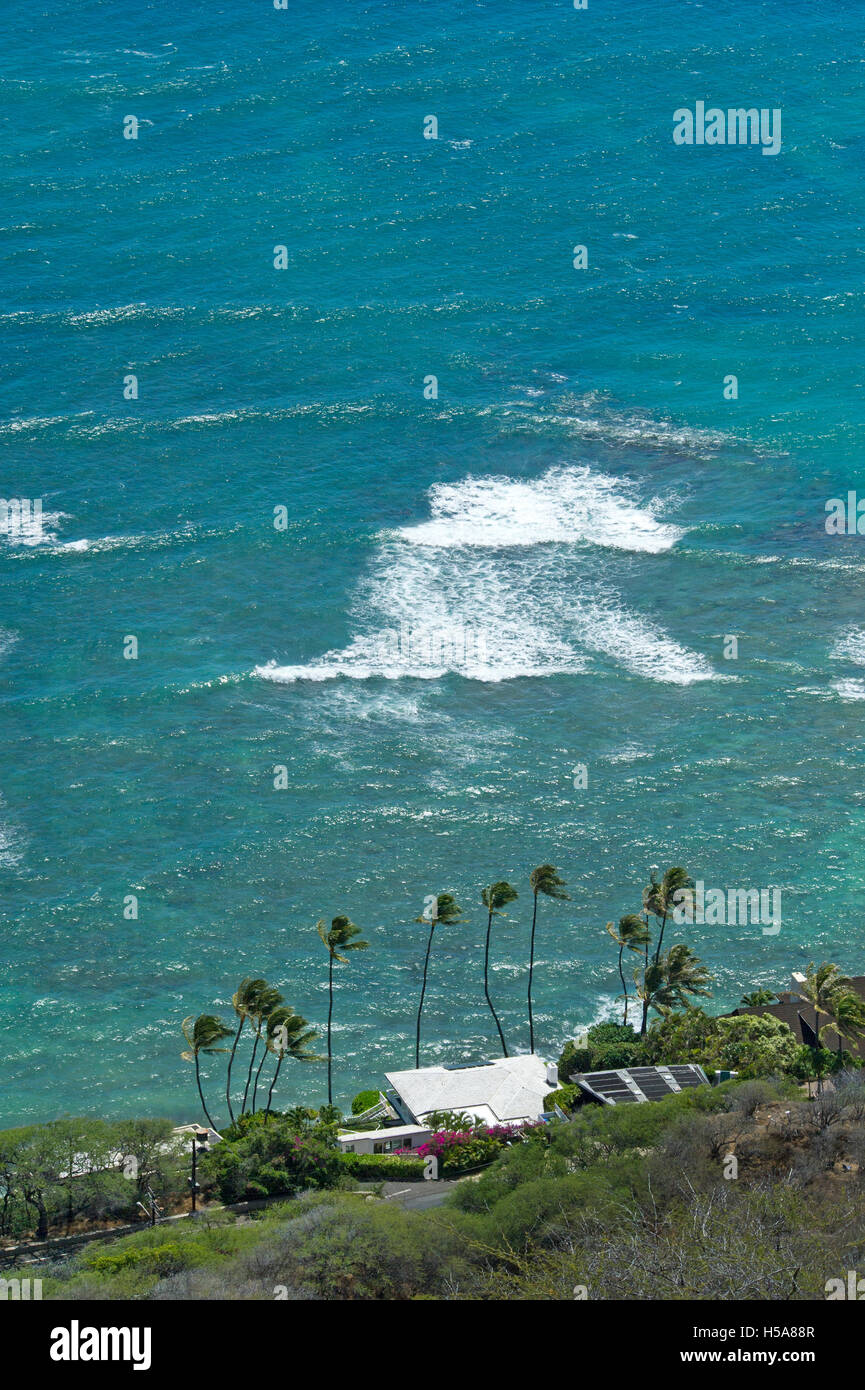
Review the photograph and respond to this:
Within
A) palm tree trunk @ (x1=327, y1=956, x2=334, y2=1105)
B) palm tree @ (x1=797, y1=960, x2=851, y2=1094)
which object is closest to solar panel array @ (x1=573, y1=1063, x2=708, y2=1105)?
palm tree @ (x1=797, y1=960, x2=851, y2=1094)

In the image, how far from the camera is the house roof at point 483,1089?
77.6 m

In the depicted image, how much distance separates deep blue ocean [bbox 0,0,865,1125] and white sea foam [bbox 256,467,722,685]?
333 millimetres

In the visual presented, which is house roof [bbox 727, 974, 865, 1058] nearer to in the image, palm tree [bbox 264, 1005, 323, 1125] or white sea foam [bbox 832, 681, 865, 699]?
palm tree [bbox 264, 1005, 323, 1125]

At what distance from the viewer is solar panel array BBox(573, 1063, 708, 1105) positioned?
251 ft

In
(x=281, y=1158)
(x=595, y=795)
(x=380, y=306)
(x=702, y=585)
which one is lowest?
(x=281, y=1158)

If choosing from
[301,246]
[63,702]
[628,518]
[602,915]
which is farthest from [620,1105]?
[301,246]

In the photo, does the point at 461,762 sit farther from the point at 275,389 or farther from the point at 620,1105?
the point at 275,389

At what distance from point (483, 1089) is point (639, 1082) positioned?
7.08 m

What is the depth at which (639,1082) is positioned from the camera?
77.8 meters

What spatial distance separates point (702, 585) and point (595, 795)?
951 inches

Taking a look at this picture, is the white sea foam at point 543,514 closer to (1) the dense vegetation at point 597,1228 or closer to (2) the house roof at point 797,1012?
(2) the house roof at point 797,1012

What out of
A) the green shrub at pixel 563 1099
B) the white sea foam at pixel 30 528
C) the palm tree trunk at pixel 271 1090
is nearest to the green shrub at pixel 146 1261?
the palm tree trunk at pixel 271 1090

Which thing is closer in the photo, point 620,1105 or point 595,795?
point 620,1105

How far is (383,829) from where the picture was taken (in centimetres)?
10112
